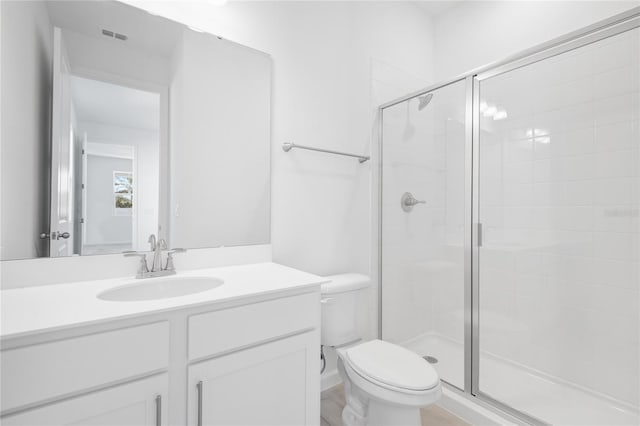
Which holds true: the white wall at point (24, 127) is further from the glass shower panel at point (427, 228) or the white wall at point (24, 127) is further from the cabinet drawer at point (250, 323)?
the glass shower panel at point (427, 228)

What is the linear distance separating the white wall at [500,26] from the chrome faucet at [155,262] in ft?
6.69

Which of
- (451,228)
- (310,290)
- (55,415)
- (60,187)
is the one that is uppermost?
(60,187)

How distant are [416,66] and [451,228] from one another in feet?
4.44

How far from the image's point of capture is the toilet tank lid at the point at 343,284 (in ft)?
5.42

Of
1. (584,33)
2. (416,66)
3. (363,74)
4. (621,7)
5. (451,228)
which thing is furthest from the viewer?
(416,66)

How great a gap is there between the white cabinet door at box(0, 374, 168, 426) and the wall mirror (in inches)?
23.2

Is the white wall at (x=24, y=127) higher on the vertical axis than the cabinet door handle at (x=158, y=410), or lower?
higher

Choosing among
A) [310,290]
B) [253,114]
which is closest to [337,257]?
[310,290]

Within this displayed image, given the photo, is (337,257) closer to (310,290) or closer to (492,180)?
(310,290)

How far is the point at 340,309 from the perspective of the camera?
1.68m

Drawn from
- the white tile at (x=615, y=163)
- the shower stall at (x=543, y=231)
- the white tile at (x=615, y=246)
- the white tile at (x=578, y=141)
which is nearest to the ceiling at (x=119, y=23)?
the shower stall at (x=543, y=231)

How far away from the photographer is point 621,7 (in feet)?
5.58

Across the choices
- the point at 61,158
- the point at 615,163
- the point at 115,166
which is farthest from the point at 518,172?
the point at 61,158

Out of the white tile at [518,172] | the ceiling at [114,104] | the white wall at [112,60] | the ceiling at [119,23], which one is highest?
the ceiling at [119,23]
